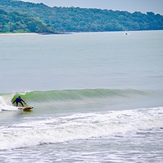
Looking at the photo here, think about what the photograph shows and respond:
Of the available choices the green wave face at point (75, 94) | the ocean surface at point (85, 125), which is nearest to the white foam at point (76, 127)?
the ocean surface at point (85, 125)

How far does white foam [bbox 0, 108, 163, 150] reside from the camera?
2222 cm

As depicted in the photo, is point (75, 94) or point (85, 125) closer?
point (85, 125)

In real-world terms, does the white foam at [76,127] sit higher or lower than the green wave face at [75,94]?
lower

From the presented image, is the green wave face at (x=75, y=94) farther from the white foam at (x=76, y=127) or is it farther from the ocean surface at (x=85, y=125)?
the white foam at (x=76, y=127)

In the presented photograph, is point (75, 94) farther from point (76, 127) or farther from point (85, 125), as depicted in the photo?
point (76, 127)

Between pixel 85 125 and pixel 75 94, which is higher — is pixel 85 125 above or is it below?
below

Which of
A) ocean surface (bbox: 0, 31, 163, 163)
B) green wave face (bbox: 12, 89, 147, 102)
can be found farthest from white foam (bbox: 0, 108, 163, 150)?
green wave face (bbox: 12, 89, 147, 102)

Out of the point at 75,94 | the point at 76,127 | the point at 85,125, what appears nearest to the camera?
the point at 76,127

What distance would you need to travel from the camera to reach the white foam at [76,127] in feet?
72.9

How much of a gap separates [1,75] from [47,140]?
34014mm

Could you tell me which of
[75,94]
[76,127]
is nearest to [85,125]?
[76,127]

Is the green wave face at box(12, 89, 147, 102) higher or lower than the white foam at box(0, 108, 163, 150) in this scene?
higher

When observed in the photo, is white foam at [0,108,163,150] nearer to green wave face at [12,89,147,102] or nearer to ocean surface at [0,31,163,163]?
ocean surface at [0,31,163,163]

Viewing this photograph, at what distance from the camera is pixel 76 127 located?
23953 millimetres
